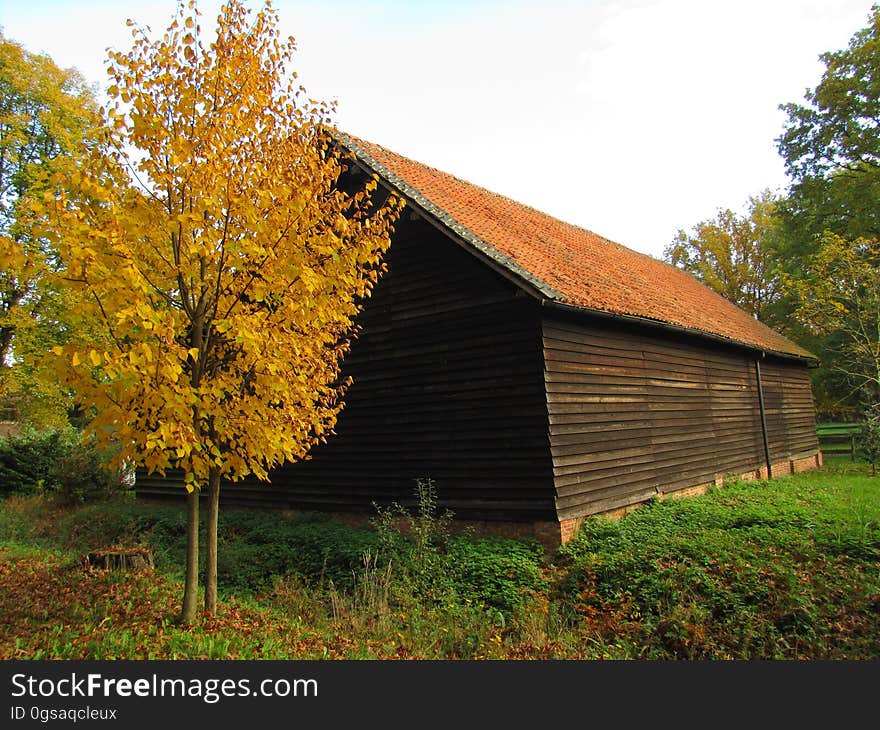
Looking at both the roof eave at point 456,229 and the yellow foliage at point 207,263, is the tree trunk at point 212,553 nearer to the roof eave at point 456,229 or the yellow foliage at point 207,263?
the yellow foliage at point 207,263

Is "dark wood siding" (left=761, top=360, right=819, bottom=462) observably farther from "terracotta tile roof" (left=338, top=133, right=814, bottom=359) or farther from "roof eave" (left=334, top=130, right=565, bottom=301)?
"roof eave" (left=334, top=130, right=565, bottom=301)

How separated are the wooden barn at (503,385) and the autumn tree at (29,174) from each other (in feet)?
23.1

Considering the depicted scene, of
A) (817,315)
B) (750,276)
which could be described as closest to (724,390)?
(817,315)

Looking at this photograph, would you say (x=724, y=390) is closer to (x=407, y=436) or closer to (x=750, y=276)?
(x=407, y=436)

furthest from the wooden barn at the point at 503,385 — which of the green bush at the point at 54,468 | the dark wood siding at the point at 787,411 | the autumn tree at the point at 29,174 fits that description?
the autumn tree at the point at 29,174

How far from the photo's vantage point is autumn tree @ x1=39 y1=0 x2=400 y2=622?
5.43 m

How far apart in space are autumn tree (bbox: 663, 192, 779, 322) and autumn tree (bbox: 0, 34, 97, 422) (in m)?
35.6

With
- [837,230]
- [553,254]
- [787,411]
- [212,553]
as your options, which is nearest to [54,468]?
[212,553]

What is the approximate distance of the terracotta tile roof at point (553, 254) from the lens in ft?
33.6

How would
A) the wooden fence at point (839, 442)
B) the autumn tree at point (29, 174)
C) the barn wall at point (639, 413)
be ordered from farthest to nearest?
the wooden fence at point (839, 442) < the autumn tree at point (29, 174) < the barn wall at point (639, 413)

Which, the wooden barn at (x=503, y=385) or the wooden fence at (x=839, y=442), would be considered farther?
the wooden fence at (x=839, y=442)

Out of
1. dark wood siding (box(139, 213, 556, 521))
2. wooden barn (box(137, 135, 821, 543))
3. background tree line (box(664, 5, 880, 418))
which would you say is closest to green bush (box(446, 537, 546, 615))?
wooden barn (box(137, 135, 821, 543))

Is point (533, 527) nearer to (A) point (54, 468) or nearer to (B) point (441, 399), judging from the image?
(B) point (441, 399)

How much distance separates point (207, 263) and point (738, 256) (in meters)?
40.6
